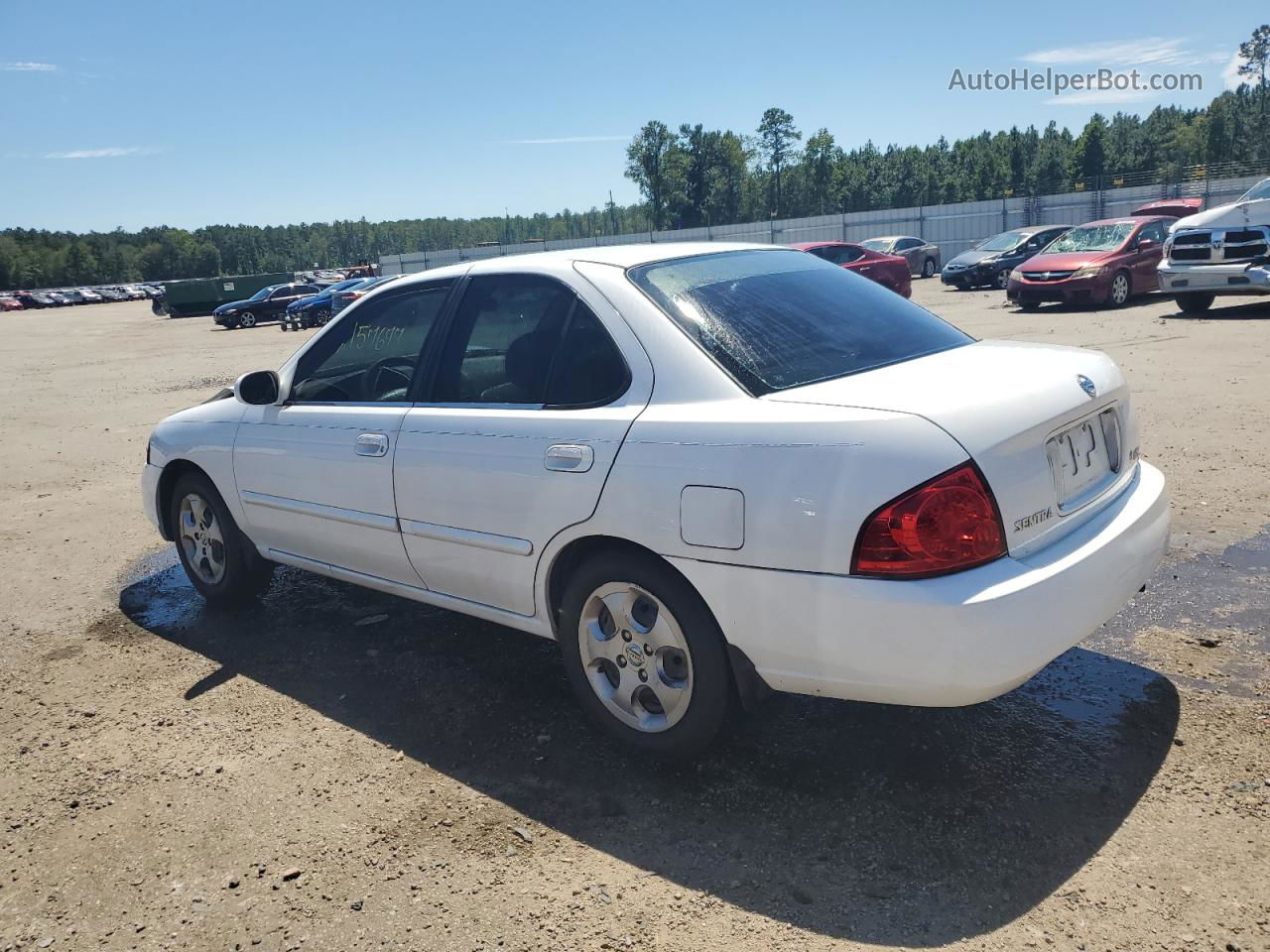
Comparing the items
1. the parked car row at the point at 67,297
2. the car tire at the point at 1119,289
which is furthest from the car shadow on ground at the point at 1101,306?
the parked car row at the point at 67,297

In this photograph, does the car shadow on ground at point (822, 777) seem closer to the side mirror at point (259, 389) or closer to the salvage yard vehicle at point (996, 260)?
the side mirror at point (259, 389)

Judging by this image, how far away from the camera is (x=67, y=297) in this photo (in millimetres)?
93875

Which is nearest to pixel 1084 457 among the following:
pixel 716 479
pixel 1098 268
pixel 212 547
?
pixel 716 479

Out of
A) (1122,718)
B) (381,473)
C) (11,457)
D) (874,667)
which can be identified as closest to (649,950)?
(874,667)

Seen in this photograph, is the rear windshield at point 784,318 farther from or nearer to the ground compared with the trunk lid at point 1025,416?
farther from the ground

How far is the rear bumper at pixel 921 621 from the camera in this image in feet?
8.16

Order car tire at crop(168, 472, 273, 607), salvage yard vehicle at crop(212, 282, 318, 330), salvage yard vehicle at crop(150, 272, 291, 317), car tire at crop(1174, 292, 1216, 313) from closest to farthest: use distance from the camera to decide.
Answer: car tire at crop(168, 472, 273, 607)
car tire at crop(1174, 292, 1216, 313)
salvage yard vehicle at crop(212, 282, 318, 330)
salvage yard vehicle at crop(150, 272, 291, 317)

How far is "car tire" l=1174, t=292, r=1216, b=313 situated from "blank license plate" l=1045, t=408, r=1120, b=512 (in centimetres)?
1309

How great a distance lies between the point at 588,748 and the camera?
3.36 m

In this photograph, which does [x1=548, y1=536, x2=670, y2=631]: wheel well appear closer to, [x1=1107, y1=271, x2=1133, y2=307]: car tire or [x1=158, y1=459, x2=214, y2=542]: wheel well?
[x1=158, y1=459, x2=214, y2=542]: wheel well

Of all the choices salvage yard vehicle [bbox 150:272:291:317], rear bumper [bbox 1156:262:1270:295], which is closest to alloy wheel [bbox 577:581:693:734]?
rear bumper [bbox 1156:262:1270:295]

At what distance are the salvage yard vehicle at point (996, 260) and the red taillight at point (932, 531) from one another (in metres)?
23.8

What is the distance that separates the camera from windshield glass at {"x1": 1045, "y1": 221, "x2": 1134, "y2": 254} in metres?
17.2

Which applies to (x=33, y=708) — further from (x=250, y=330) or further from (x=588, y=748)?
(x=250, y=330)
